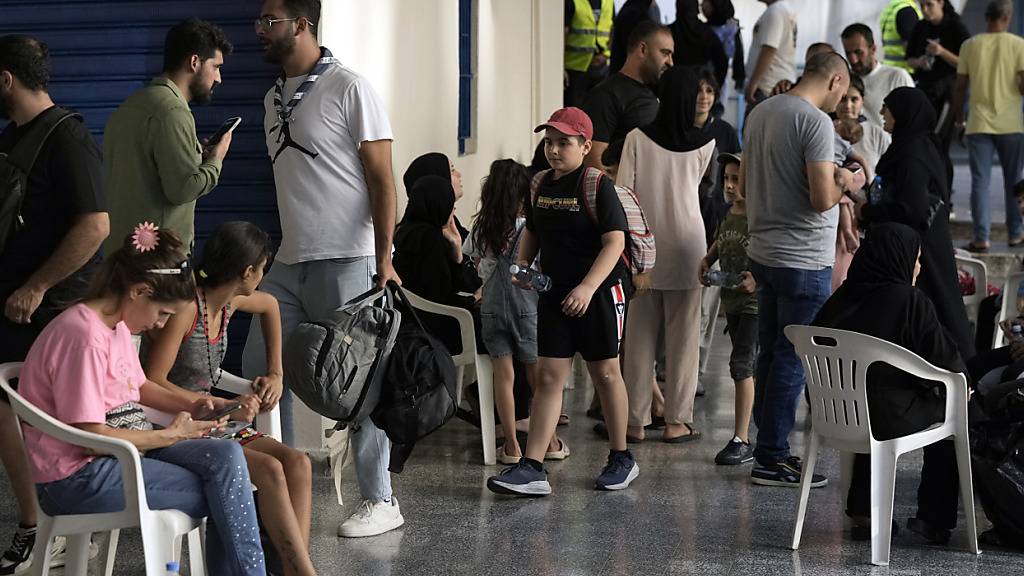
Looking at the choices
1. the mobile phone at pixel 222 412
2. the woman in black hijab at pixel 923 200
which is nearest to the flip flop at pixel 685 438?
the woman in black hijab at pixel 923 200

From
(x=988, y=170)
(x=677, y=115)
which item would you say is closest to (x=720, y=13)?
(x=988, y=170)

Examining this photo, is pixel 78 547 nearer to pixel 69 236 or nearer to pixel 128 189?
pixel 69 236

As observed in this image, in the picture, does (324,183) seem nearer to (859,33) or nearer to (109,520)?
(109,520)

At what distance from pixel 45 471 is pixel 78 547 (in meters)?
0.26

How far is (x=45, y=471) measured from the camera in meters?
3.36

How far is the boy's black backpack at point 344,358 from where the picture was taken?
13.9 feet

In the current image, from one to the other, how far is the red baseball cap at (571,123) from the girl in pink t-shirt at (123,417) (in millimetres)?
1945

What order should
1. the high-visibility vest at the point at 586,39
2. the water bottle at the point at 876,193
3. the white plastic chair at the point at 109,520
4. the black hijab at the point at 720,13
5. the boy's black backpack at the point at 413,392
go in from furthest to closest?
the high-visibility vest at the point at 586,39 < the black hijab at the point at 720,13 < the water bottle at the point at 876,193 < the boy's black backpack at the point at 413,392 < the white plastic chair at the point at 109,520

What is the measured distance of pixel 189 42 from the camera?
15.1 feet

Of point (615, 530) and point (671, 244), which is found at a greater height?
point (671, 244)

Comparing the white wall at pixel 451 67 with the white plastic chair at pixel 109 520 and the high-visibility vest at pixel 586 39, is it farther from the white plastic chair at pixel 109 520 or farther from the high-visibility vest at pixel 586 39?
the white plastic chair at pixel 109 520

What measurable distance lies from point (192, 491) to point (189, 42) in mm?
1805

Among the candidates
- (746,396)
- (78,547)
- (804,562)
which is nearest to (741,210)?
(746,396)

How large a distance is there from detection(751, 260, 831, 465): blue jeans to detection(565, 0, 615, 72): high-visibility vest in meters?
6.68
